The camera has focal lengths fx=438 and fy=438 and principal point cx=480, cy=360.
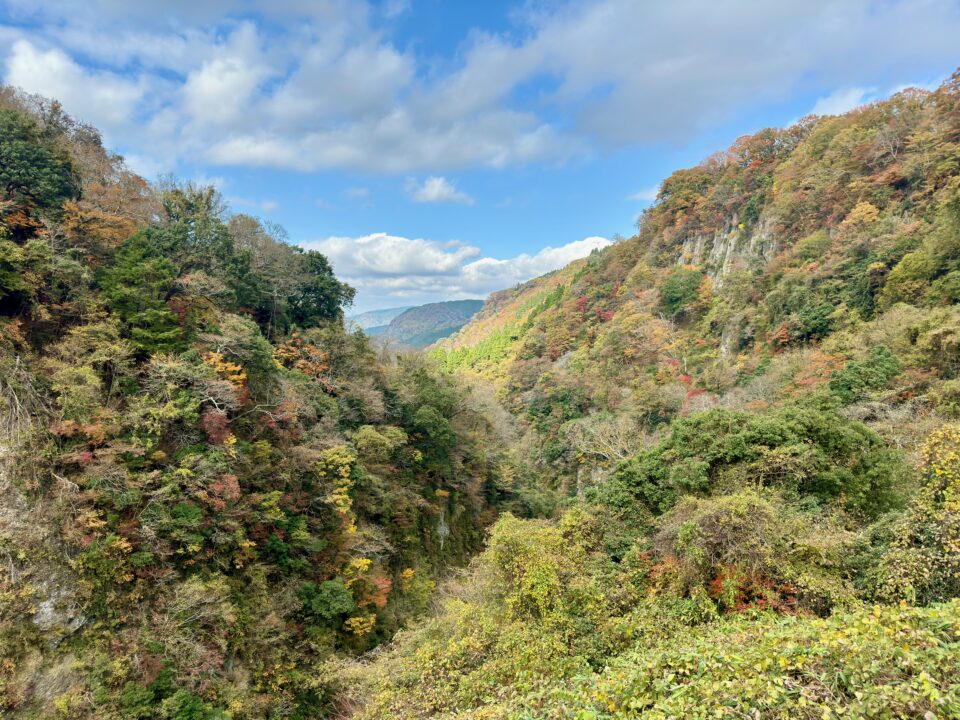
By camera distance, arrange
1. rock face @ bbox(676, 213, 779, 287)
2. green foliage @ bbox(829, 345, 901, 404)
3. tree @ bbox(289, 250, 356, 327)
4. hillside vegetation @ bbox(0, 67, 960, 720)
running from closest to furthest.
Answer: hillside vegetation @ bbox(0, 67, 960, 720)
green foliage @ bbox(829, 345, 901, 404)
tree @ bbox(289, 250, 356, 327)
rock face @ bbox(676, 213, 779, 287)

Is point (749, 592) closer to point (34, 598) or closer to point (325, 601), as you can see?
point (325, 601)

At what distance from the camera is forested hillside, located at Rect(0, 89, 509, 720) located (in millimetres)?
10859

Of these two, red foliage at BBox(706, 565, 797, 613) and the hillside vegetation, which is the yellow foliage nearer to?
the hillside vegetation

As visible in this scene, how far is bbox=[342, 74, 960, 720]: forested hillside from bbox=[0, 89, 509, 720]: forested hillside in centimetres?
396

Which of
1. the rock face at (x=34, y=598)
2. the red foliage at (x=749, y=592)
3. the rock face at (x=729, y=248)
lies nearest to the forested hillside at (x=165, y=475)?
the rock face at (x=34, y=598)

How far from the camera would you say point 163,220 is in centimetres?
2186

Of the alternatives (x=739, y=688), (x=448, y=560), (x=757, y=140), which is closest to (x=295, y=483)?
(x=448, y=560)

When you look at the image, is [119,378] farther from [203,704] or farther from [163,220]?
[163,220]

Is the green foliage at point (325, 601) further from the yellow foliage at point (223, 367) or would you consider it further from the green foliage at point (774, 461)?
the green foliage at point (774, 461)

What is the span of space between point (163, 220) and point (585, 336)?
40800mm

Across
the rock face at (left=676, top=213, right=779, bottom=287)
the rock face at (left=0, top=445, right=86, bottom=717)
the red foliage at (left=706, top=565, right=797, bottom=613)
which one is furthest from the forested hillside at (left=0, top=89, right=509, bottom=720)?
the rock face at (left=676, top=213, right=779, bottom=287)

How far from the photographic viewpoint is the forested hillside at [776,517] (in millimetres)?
4793

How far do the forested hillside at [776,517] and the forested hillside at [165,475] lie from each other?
3.96 metres

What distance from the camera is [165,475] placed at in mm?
12641
